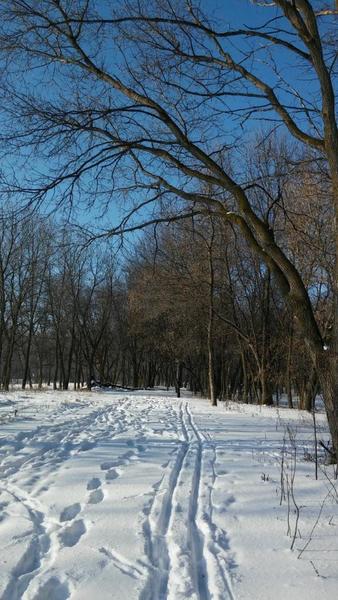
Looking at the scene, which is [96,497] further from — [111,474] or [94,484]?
[111,474]

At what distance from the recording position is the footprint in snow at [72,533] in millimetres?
4090

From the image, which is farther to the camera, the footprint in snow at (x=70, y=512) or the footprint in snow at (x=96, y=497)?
the footprint in snow at (x=96, y=497)

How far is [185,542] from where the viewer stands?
411 centimetres

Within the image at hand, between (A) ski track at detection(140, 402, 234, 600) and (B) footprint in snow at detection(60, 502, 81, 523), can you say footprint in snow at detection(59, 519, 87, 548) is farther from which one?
(A) ski track at detection(140, 402, 234, 600)

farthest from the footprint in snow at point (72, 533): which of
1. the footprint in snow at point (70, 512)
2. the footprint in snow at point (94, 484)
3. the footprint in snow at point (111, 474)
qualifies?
the footprint in snow at point (111, 474)

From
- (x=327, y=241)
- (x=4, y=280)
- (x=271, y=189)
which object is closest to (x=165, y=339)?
(x=4, y=280)

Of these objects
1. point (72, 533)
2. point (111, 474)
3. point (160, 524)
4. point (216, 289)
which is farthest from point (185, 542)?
point (216, 289)

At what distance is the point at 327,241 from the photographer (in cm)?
1816

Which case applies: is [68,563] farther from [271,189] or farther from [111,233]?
[271,189]

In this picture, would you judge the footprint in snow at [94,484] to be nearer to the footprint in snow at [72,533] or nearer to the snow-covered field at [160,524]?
the snow-covered field at [160,524]

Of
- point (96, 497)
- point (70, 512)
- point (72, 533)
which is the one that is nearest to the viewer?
point (72, 533)

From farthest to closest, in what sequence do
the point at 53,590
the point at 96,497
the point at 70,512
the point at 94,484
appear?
1. the point at 94,484
2. the point at 96,497
3. the point at 70,512
4. the point at 53,590

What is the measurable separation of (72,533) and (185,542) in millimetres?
957

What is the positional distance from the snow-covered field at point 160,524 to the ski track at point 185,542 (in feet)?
0.03
